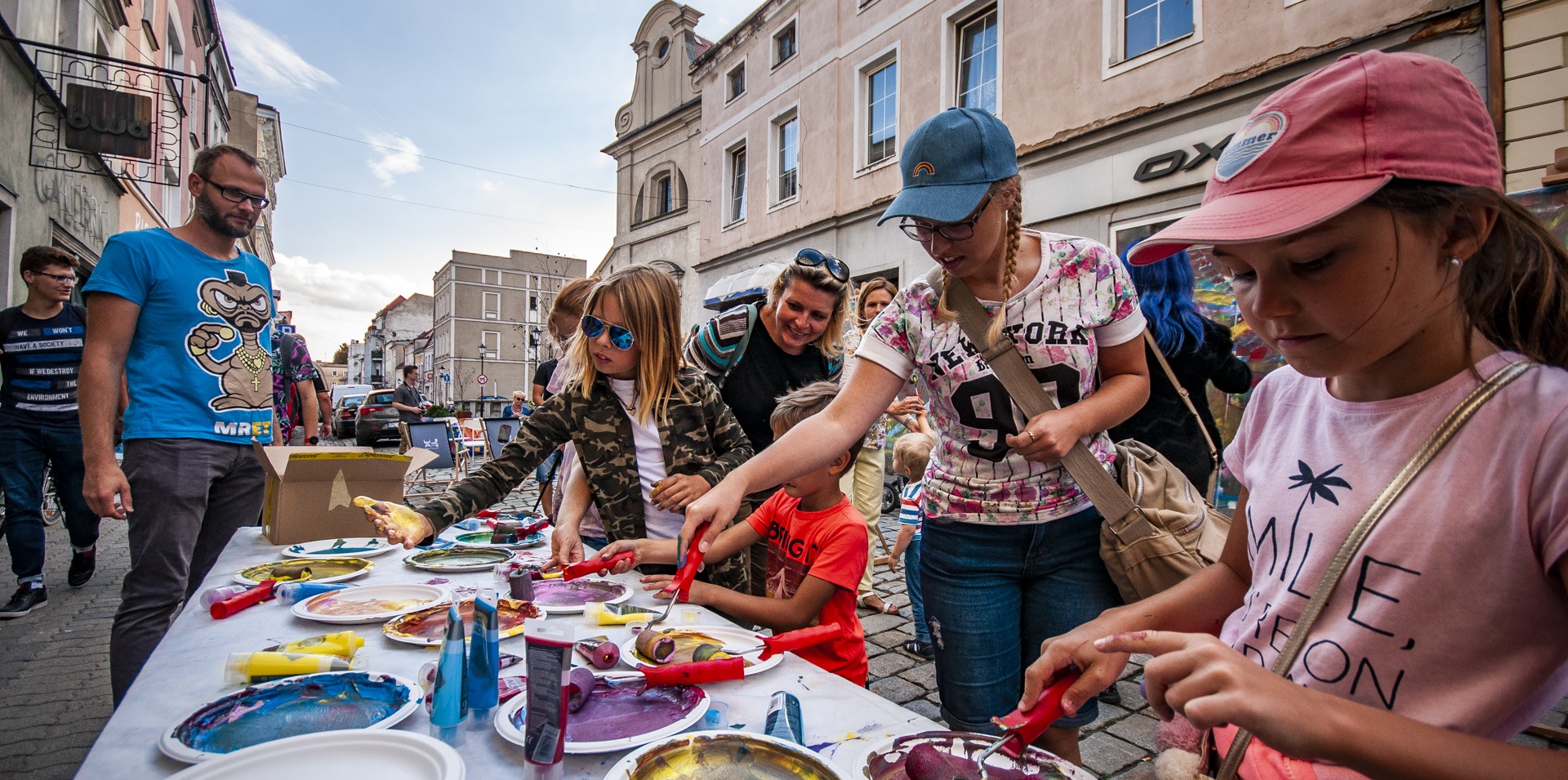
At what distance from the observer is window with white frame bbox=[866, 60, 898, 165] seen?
11.6m

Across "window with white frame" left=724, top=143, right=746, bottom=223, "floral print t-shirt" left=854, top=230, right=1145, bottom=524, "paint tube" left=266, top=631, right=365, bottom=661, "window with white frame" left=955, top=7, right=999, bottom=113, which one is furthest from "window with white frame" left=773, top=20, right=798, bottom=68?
"paint tube" left=266, top=631, right=365, bottom=661

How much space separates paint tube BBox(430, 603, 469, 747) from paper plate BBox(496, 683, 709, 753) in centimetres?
7

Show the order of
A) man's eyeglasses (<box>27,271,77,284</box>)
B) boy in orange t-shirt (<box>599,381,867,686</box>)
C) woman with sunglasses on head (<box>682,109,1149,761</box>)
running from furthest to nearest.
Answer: man's eyeglasses (<box>27,271,77,284</box>) < boy in orange t-shirt (<box>599,381,867,686</box>) < woman with sunglasses on head (<box>682,109,1149,761</box>)

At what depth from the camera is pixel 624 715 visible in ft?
4.32

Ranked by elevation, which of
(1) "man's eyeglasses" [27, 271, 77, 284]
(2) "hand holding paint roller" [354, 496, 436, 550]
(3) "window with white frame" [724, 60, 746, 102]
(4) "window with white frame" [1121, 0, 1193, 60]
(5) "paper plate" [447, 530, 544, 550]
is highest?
(3) "window with white frame" [724, 60, 746, 102]

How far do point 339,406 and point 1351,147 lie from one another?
24.5 metres

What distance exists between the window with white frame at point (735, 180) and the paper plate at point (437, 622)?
14.3 meters

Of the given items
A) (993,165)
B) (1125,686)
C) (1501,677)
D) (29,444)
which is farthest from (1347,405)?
(29,444)

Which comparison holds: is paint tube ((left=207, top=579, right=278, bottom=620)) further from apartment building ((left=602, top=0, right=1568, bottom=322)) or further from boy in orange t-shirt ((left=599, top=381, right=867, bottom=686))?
apartment building ((left=602, top=0, right=1568, bottom=322))

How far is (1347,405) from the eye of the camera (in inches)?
42.7

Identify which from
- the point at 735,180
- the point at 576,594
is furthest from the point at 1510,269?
the point at 735,180

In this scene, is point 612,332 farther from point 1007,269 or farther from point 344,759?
point 344,759

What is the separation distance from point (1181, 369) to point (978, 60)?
8.70m

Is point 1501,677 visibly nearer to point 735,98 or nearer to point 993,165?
point 993,165
